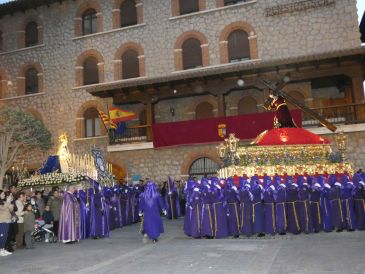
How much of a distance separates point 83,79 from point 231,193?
1692 centimetres

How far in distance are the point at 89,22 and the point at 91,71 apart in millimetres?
3383

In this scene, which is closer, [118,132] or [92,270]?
[92,270]

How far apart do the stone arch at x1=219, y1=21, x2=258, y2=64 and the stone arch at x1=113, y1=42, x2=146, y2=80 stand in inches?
192

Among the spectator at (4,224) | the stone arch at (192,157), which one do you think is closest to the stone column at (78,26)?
the stone arch at (192,157)

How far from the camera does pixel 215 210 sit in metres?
10.4

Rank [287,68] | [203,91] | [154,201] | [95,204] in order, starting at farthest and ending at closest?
[203,91] → [287,68] → [95,204] → [154,201]

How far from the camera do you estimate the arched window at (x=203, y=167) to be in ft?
66.6

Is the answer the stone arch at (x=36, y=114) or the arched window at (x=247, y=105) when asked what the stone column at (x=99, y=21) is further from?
the arched window at (x=247, y=105)

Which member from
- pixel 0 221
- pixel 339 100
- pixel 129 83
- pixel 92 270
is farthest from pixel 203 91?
pixel 92 270

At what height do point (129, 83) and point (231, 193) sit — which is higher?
point (129, 83)

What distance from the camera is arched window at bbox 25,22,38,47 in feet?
85.9

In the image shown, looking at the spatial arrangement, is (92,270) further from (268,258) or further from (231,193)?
(231,193)

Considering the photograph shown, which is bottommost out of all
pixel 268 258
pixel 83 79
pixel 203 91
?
pixel 268 258

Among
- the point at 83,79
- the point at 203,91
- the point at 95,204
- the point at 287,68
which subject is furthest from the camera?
the point at 83,79
